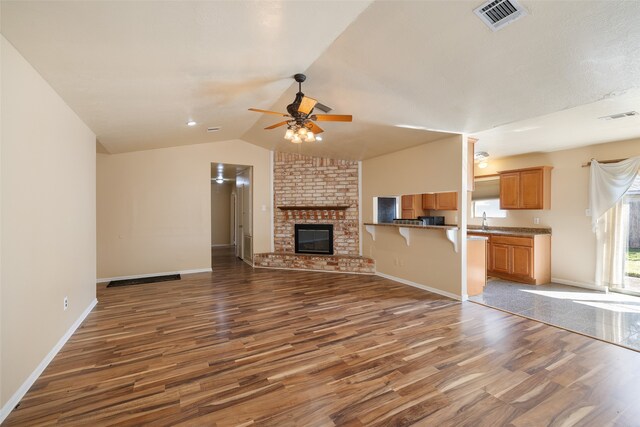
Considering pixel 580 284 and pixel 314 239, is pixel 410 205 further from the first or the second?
pixel 580 284

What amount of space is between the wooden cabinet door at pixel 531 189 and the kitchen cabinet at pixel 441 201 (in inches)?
47.6

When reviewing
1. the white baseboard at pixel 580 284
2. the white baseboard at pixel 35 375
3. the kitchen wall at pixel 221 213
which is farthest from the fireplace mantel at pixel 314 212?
the kitchen wall at pixel 221 213

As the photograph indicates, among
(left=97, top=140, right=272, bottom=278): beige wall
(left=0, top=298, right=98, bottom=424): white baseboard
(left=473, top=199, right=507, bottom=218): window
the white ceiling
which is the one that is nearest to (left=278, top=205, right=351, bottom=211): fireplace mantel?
(left=97, top=140, right=272, bottom=278): beige wall

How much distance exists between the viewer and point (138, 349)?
261 cm

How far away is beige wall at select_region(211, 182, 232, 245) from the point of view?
1012 cm

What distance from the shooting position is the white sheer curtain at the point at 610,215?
431 cm

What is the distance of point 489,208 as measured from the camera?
6.30 metres

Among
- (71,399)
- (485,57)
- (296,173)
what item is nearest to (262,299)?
(71,399)

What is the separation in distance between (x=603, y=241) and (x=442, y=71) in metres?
4.51

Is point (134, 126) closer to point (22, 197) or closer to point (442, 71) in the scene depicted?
point (22, 197)

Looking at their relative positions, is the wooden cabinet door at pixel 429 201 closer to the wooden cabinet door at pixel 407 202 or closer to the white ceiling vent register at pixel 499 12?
the wooden cabinet door at pixel 407 202

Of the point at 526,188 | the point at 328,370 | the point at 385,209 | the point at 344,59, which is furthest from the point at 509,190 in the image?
the point at 328,370

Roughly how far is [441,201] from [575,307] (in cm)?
312

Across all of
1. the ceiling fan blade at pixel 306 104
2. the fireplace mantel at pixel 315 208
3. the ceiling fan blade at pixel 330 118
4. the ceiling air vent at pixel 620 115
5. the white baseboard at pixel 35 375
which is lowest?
the white baseboard at pixel 35 375
